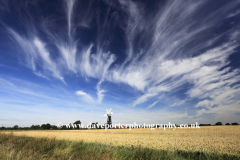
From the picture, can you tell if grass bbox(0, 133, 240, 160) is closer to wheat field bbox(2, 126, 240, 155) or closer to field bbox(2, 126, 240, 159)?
field bbox(2, 126, 240, 159)

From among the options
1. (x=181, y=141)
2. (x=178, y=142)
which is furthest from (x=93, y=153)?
(x=181, y=141)

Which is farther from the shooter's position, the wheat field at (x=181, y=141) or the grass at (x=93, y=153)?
the wheat field at (x=181, y=141)

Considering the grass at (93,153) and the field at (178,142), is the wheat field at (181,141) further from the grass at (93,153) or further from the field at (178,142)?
the grass at (93,153)

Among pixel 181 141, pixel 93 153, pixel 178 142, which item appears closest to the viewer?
pixel 93 153

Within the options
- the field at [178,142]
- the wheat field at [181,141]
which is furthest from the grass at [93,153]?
the wheat field at [181,141]

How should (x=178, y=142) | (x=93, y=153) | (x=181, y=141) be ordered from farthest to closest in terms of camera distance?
1. (x=181, y=141)
2. (x=178, y=142)
3. (x=93, y=153)

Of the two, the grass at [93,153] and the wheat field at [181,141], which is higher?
the grass at [93,153]

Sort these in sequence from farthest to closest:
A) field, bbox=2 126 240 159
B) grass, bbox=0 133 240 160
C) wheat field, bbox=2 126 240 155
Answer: wheat field, bbox=2 126 240 155
field, bbox=2 126 240 159
grass, bbox=0 133 240 160

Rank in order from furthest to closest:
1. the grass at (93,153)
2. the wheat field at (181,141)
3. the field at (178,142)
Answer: the wheat field at (181,141)
the field at (178,142)
the grass at (93,153)

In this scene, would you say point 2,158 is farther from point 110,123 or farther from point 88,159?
point 110,123

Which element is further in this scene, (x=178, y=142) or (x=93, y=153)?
(x=178, y=142)

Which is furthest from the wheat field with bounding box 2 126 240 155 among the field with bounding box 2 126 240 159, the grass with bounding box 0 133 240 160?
the grass with bounding box 0 133 240 160

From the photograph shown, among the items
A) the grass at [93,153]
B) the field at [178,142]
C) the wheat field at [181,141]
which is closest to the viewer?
the grass at [93,153]

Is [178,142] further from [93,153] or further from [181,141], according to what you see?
[93,153]
